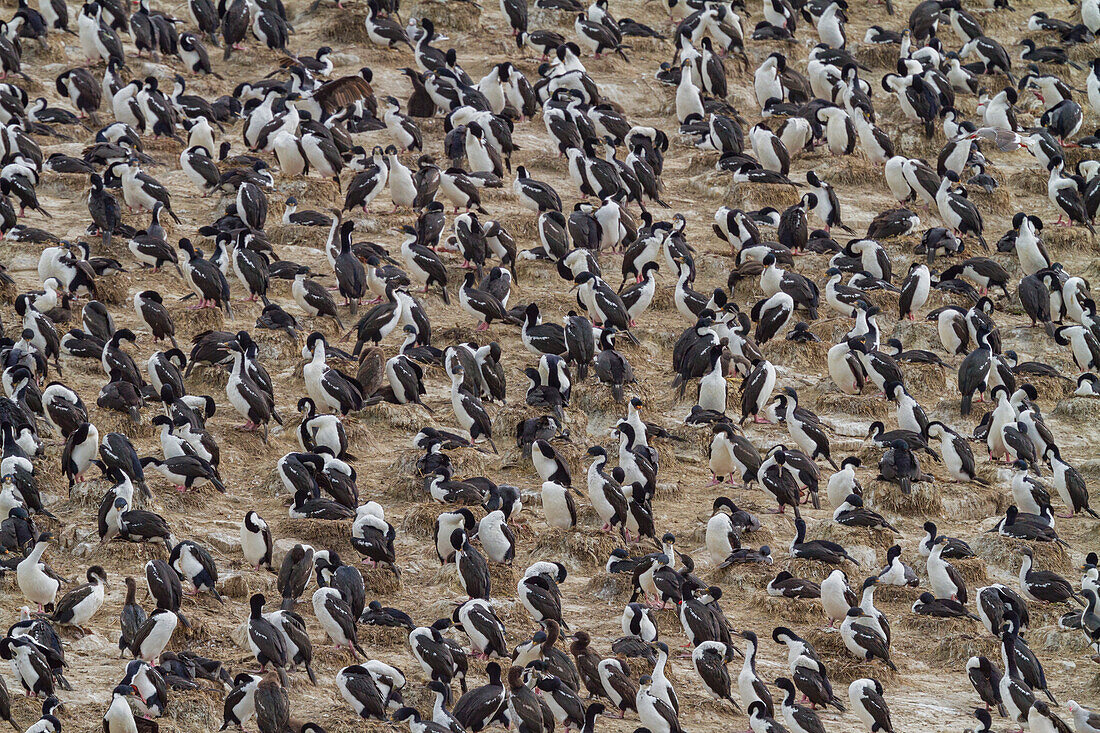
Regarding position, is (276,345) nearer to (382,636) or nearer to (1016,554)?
(382,636)

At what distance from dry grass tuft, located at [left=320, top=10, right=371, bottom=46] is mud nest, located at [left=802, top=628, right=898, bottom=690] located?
21.3 metres

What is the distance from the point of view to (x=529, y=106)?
34.6m

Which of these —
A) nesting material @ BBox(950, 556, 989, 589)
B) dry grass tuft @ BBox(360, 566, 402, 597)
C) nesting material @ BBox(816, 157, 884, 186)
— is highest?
dry grass tuft @ BBox(360, 566, 402, 597)

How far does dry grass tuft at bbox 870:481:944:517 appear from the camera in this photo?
23219mm

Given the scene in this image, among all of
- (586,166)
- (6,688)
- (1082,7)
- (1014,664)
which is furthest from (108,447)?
(1082,7)

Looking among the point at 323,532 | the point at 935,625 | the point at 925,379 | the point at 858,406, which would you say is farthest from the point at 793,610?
the point at 925,379

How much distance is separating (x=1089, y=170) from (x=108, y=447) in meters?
20.3

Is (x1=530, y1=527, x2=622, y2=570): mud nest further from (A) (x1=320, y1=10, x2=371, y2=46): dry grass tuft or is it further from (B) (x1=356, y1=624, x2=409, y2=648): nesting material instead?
(A) (x1=320, y1=10, x2=371, y2=46): dry grass tuft

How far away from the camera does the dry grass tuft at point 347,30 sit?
124 feet

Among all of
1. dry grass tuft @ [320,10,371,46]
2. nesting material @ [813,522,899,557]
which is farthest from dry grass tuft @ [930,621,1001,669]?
dry grass tuft @ [320,10,371,46]

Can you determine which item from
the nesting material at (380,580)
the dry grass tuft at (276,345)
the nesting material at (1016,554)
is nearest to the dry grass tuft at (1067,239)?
the nesting material at (1016,554)

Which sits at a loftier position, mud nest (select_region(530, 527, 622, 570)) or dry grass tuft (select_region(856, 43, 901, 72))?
mud nest (select_region(530, 527, 622, 570))

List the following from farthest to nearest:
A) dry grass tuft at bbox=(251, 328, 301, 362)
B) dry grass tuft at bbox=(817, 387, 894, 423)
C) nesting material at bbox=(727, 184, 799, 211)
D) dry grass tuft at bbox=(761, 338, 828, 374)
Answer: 1. nesting material at bbox=(727, 184, 799, 211)
2. dry grass tuft at bbox=(761, 338, 828, 374)
3. dry grass tuft at bbox=(817, 387, 894, 423)
4. dry grass tuft at bbox=(251, 328, 301, 362)

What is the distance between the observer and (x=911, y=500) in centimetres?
2320
